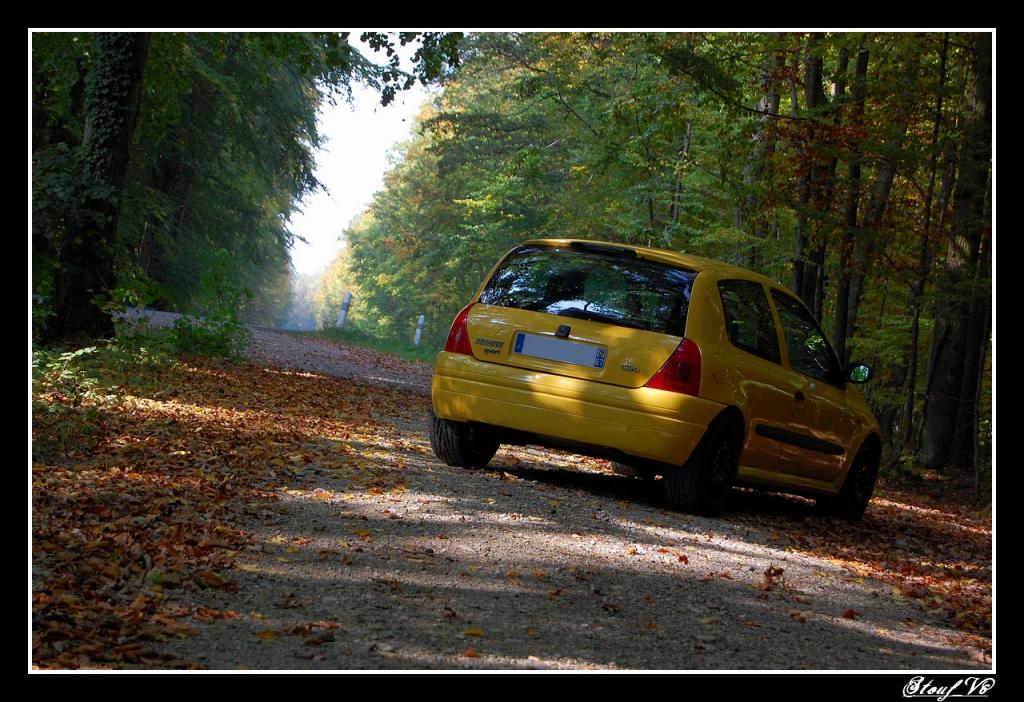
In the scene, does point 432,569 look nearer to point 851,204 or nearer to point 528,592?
point 528,592

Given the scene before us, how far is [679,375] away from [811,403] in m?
1.85

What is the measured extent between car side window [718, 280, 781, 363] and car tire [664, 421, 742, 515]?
67 centimetres

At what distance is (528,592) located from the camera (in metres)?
5.25

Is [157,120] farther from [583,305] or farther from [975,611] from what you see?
[975,611]

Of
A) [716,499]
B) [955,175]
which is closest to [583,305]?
[716,499]

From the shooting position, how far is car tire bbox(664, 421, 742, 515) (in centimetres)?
736

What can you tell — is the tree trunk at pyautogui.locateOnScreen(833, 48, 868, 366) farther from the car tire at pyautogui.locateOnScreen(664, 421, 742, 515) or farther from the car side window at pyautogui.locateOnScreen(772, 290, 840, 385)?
the car tire at pyautogui.locateOnScreen(664, 421, 742, 515)

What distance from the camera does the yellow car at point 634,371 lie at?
721 centimetres

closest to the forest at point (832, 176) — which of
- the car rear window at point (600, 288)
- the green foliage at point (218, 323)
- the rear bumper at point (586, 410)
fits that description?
the car rear window at point (600, 288)

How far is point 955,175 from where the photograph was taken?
15.3 metres

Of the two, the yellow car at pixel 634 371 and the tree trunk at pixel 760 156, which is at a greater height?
the tree trunk at pixel 760 156

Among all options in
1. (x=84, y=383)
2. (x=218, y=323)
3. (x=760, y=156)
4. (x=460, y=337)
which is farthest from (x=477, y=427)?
(x=760, y=156)

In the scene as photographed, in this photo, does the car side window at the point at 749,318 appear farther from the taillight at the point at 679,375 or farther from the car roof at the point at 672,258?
the taillight at the point at 679,375

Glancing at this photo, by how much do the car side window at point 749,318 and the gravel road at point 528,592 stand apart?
4.31 ft
